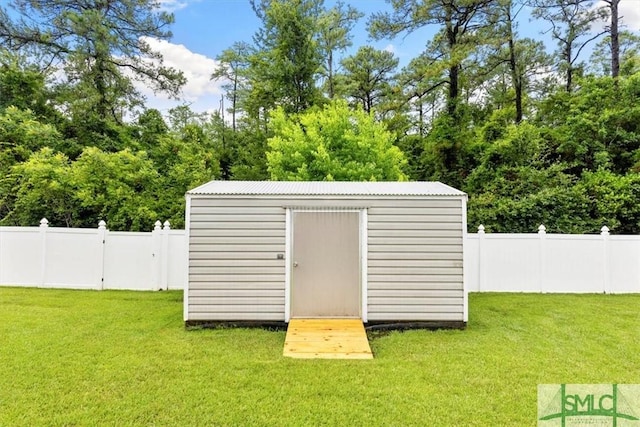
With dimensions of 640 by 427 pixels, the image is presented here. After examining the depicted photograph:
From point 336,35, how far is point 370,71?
98.1 inches

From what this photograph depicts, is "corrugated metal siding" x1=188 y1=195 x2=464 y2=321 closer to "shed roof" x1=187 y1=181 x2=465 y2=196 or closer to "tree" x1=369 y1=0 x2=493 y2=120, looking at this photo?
"shed roof" x1=187 y1=181 x2=465 y2=196

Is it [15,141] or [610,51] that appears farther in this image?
[610,51]

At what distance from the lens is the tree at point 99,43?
11469mm

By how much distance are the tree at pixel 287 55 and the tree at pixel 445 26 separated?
2386mm

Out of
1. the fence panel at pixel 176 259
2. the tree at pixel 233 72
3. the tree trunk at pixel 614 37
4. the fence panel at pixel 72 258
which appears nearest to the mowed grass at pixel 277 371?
the fence panel at pixel 72 258

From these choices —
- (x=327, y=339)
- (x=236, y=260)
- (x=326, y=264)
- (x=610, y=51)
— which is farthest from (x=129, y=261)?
(x=610, y=51)

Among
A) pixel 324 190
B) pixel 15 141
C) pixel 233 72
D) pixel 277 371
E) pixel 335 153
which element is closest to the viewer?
pixel 277 371

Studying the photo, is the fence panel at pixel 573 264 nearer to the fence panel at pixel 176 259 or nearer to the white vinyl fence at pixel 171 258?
the white vinyl fence at pixel 171 258

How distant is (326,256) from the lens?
548 cm

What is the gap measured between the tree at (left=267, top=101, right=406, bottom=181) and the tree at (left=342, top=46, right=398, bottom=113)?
21.7ft

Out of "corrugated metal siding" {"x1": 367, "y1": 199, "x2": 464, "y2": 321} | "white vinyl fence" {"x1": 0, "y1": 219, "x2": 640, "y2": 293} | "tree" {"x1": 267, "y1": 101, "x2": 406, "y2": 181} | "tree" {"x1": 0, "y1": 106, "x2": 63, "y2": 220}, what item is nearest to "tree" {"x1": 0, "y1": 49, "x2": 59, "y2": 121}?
"tree" {"x1": 0, "y1": 106, "x2": 63, "y2": 220}

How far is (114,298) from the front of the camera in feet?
22.7

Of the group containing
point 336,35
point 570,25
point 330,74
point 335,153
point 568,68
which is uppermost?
point 336,35

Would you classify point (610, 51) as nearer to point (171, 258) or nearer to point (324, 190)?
point (324, 190)
